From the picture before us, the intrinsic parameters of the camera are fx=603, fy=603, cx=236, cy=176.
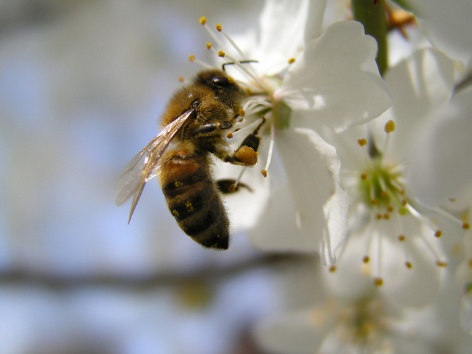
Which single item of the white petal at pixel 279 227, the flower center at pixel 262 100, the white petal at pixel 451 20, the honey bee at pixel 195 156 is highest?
the white petal at pixel 451 20

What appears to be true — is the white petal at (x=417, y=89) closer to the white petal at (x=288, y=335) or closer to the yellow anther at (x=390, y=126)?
the yellow anther at (x=390, y=126)

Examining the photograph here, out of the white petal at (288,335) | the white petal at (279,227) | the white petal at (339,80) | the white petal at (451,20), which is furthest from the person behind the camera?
the white petal at (288,335)

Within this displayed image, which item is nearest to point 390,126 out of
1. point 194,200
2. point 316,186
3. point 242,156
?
point 316,186

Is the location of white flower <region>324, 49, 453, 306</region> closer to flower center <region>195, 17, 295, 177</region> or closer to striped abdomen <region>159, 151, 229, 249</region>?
flower center <region>195, 17, 295, 177</region>

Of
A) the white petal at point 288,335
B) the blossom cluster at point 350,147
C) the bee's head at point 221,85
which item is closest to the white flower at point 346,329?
the white petal at point 288,335

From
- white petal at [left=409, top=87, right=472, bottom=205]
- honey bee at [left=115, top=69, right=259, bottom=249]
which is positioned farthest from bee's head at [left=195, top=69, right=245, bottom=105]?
white petal at [left=409, top=87, right=472, bottom=205]

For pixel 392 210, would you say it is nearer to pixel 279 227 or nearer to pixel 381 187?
pixel 381 187
